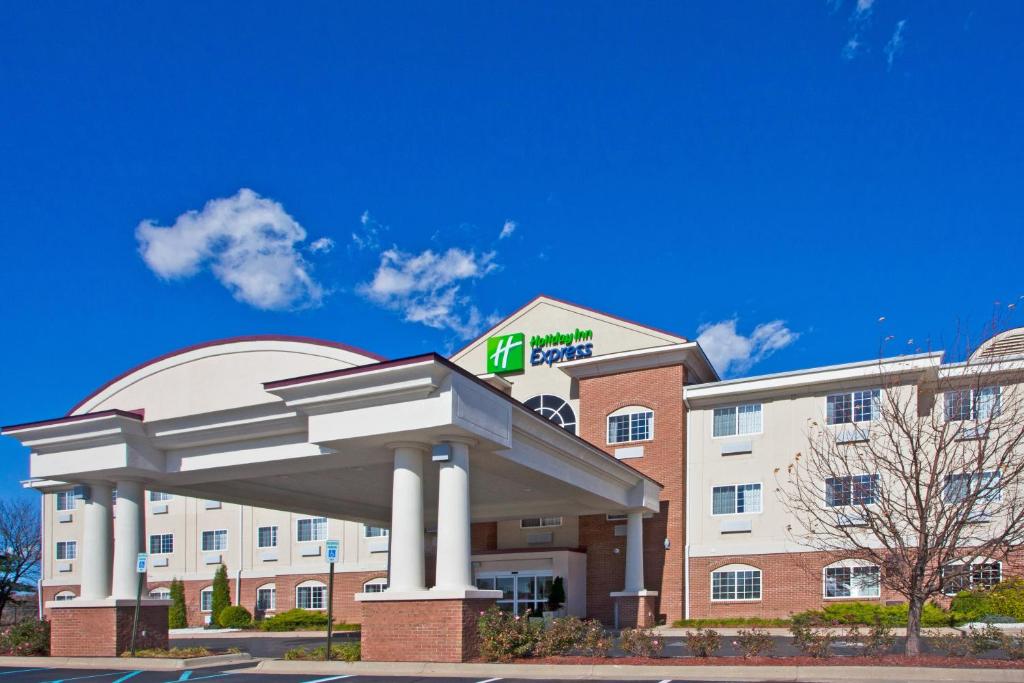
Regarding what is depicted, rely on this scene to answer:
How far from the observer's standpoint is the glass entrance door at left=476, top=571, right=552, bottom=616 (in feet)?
111

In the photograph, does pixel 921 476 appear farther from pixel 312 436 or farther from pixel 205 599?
pixel 205 599

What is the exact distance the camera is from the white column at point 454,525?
18.2 meters

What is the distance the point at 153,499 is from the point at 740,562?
95.5 feet

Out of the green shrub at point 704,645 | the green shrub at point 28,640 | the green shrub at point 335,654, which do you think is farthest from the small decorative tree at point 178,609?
the green shrub at point 704,645

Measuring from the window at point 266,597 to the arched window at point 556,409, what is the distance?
613 inches

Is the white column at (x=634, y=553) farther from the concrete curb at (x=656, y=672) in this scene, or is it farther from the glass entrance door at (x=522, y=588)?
the concrete curb at (x=656, y=672)

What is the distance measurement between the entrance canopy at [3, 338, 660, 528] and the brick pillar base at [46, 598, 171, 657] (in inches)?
118

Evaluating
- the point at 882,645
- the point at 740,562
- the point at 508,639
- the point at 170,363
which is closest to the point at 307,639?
the point at 170,363

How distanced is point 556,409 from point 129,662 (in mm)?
18603

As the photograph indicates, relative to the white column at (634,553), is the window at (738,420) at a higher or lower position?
higher

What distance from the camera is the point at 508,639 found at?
1798 cm

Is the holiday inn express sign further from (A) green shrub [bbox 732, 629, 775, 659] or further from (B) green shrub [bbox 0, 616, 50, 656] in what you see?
(A) green shrub [bbox 732, 629, 775, 659]

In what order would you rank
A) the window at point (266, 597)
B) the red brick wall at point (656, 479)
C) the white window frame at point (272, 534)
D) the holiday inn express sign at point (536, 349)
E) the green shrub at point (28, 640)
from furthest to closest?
the white window frame at point (272, 534), the window at point (266, 597), the holiday inn express sign at point (536, 349), the red brick wall at point (656, 479), the green shrub at point (28, 640)

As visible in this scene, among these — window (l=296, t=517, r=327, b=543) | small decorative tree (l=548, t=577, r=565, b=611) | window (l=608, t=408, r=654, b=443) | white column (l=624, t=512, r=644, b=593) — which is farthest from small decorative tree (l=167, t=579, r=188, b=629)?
white column (l=624, t=512, r=644, b=593)
